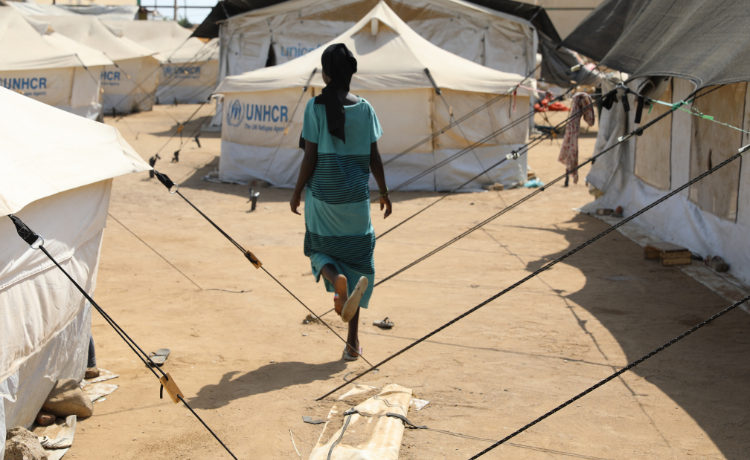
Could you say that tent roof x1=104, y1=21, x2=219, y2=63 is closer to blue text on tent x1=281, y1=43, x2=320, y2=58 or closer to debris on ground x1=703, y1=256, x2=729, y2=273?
blue text on tent x1=281, y1=43, x2=320, y2=58

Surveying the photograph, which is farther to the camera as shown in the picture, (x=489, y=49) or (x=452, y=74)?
(x=489, y=49)


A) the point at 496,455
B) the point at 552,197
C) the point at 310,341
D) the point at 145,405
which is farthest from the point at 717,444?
the point at 552,197

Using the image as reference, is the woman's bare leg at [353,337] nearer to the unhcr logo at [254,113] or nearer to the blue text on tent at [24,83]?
the unhcr logo at [254,113]

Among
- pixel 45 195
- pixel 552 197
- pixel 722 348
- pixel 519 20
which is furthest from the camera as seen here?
pixel 519 20

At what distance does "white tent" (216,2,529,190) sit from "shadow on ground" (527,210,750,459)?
4597mm

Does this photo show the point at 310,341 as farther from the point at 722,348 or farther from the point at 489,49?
the point at 489,49

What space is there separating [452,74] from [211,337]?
7.91 metres

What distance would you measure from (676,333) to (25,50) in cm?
1633

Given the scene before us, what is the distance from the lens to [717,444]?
2.98 m

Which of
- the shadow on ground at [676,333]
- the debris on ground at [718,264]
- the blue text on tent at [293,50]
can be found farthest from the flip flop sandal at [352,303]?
the blue text on tent at [293,50]

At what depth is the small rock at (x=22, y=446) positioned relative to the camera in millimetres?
2586

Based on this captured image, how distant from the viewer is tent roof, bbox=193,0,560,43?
1677 centimetres

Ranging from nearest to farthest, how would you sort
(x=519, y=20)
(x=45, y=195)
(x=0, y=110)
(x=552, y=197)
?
(x=45, y=195)
(x=0, y=110)
(x=552, y=197)
(x=519, y=20)

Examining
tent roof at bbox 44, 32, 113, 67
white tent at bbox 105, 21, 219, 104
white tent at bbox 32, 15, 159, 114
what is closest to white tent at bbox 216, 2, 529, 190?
tent roof at bbox 44, 32, 113, 67
